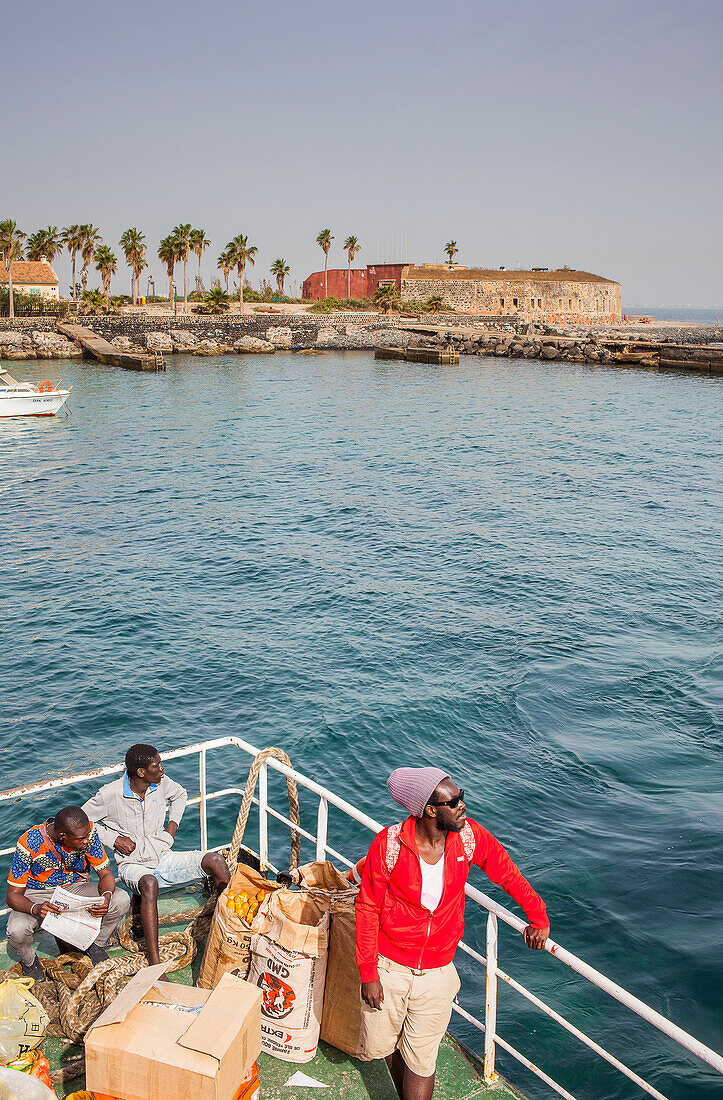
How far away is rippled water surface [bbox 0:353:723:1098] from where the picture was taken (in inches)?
340

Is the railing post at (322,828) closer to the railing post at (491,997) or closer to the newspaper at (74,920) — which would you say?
the railing post at (491,997)

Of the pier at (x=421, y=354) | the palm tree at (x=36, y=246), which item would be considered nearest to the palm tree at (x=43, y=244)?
the palm tree at (x=36, y=246)

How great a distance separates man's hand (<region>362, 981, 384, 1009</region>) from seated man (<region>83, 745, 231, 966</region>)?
1442mm

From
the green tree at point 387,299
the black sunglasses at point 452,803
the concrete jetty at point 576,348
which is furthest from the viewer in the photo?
the green tree at point 387,299

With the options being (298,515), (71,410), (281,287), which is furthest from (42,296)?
(298,515)

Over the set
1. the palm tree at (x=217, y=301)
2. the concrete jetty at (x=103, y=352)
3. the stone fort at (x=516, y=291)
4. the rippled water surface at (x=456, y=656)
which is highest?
the stone fort at (x=516, y=291)

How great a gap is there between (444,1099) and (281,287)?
124 meters

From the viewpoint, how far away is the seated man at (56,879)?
4.66 metres

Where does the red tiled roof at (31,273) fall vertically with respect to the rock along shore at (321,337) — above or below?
above

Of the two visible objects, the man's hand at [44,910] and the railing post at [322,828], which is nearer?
the man's hand at [44,910]

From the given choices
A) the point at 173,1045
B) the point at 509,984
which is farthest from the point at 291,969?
the point at 509,984

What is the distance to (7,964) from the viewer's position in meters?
4.96

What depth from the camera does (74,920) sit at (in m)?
4.71

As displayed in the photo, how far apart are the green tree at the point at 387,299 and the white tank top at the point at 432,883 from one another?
106592 mm
